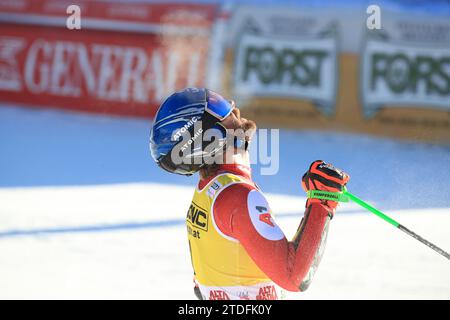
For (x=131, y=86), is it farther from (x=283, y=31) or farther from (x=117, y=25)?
(x=283, y=31)

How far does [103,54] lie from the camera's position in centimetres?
1366

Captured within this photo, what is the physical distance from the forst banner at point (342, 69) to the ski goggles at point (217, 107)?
8302 millimetres

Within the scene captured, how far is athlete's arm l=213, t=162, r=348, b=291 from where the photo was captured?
2.97 metres

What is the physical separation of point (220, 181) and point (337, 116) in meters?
9.07

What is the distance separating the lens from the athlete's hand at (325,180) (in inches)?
123

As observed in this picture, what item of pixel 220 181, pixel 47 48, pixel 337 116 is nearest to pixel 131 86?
pixel 47 48

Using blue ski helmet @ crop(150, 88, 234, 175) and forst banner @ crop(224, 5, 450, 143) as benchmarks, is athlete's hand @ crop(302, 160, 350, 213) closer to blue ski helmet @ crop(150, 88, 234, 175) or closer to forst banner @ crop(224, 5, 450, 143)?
blue ski helmet @ crop(150, 88, 234, 175)

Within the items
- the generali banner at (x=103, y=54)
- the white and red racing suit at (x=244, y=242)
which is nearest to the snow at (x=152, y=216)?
the generali banner at (x=103, y=54)

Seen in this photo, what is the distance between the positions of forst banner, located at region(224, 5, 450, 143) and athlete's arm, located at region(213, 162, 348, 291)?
844cm

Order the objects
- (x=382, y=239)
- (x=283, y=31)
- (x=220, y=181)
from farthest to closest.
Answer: (x=283, y=31) → (x=382, y=239) → (x=220, y=181)

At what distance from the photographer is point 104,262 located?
6.16 meters

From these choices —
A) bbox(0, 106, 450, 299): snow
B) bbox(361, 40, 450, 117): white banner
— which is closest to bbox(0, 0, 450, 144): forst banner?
bbox(361, 40, 450, 117): white banner

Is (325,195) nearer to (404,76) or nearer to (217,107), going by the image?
(217,107)

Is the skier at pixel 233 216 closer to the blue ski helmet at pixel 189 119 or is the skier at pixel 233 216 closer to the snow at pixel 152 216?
the blue ski helmet at pixel 189 119
